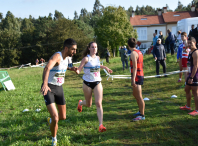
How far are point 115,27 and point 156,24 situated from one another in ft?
33.9

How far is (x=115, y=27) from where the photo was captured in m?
43.6

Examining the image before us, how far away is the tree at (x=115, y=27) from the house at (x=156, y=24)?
3.48 m

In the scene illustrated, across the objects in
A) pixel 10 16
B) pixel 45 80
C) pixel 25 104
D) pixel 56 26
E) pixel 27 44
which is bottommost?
pixel 25 104

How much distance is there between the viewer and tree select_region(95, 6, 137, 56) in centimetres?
4375

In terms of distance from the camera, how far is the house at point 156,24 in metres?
44.8

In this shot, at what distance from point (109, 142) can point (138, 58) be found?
228 cm

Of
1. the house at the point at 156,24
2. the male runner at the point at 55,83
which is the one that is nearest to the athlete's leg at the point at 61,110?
the male runner at the point at 55,83

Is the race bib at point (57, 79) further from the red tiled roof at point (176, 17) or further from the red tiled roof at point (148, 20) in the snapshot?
the red tiled roof at point (148, 20)

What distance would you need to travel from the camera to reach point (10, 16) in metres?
66.9

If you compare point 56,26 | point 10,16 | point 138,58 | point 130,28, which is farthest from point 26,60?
A: point 138,58

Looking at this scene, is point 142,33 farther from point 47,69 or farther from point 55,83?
point 47,69

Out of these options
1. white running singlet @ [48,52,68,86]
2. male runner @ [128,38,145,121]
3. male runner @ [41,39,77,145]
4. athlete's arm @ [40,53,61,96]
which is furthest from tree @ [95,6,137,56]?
athlete's arm @ [40,53,61,96]

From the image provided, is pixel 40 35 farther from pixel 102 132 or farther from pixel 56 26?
pixel 102 132

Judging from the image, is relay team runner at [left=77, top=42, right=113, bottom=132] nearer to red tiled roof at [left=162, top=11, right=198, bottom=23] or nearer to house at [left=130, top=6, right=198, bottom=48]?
house at [left=130, top=6, right=198, bottom=48]
